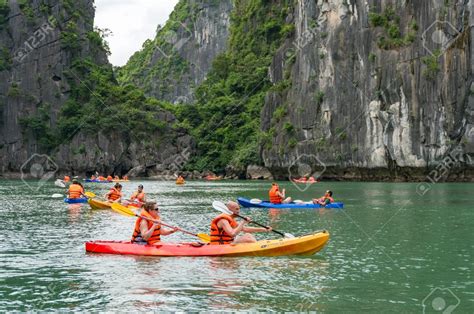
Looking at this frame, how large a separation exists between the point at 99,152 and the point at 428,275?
75385 mm

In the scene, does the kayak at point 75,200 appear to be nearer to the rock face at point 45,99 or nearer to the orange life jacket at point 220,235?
the orange life jacket at point 220,235

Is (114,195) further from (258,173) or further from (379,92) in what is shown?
(258,173)

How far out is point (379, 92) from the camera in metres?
61.1

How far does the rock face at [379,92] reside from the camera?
56.7m

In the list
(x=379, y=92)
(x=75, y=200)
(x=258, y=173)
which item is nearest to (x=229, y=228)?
(x=75, y=200)

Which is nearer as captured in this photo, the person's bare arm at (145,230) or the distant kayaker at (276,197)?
the person's bare arm at (145,230)

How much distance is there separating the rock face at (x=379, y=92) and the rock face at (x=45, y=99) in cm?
2300

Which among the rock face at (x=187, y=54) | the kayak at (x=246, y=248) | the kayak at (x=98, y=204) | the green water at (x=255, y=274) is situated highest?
the rock face at (x=187, y=54)

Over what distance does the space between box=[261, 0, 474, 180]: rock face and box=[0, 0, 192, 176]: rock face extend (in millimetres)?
23005

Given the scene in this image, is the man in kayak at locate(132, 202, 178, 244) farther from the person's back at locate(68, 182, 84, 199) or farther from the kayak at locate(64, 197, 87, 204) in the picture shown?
the person's back at locate(68, 182, 84, 199)

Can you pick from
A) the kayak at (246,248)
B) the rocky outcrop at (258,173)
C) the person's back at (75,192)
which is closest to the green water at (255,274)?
the kayak at (246,248)

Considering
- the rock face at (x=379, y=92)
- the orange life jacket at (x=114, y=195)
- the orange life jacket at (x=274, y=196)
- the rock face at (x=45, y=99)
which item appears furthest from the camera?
the rock face at (x=45, y=99)

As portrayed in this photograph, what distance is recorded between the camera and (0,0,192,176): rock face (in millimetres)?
81938

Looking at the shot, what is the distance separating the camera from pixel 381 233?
62.9 ft
